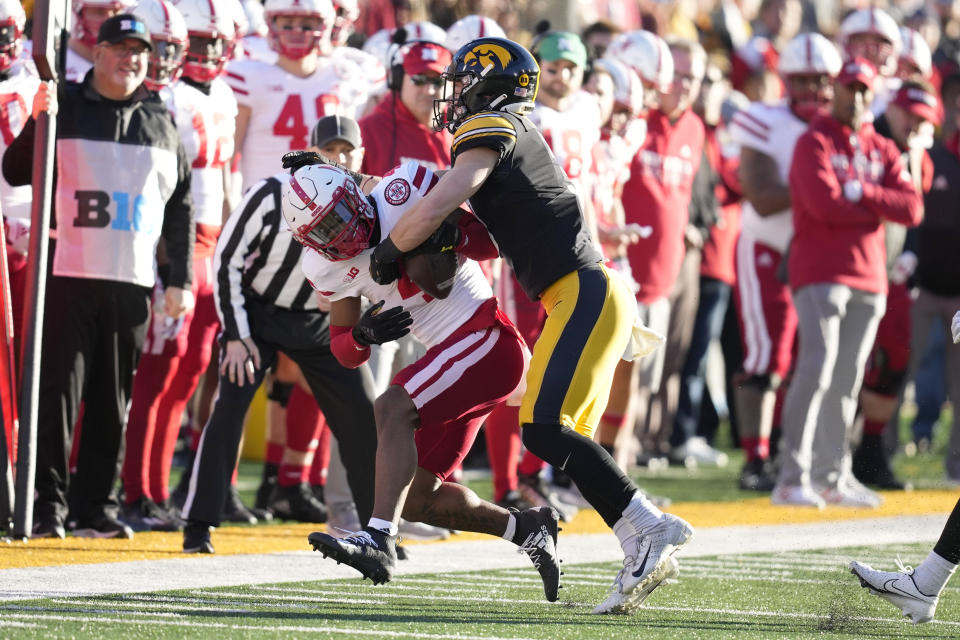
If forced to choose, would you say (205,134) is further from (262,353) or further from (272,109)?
(262,353)

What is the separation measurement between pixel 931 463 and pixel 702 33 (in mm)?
4345

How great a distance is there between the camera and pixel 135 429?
7.65 meters

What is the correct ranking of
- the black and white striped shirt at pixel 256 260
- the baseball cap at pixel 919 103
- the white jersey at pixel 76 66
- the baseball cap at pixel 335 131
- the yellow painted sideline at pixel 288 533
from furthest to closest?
the baseball cap at pixel 919 103 < the white jersey at pixel 76 66 < the baseball cap at pixel 335 131 < the black and white striped shirt at pixel 256 260 < the yellow painted sideline at pixel 288 533

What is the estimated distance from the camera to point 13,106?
7113mm

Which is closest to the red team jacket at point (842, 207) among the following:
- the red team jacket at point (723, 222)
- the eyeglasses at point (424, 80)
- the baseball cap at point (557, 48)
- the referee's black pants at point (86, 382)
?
the baseball cap at point (557, 48)

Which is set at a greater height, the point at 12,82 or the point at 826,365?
the point at 12,82

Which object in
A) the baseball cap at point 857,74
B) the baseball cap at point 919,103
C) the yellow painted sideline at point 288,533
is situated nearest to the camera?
the yellow painted sideline at point 288,533

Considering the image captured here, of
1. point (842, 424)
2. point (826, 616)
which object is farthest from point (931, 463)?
point (826, 616)

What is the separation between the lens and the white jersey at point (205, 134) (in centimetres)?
774

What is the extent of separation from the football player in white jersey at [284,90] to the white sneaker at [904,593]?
3965mm

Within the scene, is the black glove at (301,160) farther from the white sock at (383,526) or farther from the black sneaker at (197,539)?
the black sneaker at (197,539)

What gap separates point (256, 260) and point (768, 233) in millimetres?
4381

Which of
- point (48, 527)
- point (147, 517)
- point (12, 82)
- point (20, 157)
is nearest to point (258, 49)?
point (12, 82)

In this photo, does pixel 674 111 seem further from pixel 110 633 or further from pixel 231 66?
pixel 110 633
